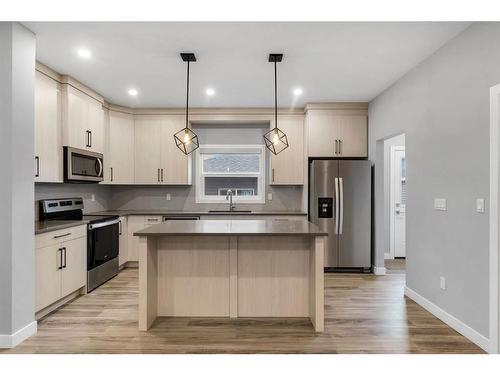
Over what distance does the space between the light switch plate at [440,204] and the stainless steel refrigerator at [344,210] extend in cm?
173

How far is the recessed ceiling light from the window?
2.73 meters

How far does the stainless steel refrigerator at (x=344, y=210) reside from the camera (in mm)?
5004

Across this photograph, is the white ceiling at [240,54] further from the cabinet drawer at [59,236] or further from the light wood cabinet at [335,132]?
the cabinet drawer at [59,236]

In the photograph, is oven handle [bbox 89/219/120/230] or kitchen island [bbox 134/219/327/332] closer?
kitchen island [bbox 134/219/327/332]

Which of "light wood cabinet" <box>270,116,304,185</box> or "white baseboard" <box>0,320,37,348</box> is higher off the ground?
"light wood cabinet" <box>270,116,304,185</box>

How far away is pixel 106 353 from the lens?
2.56 m

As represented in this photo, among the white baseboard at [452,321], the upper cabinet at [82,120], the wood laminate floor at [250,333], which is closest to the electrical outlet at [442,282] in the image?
the white baseboard at [452,321]

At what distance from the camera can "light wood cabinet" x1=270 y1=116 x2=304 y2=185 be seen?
5488 mm

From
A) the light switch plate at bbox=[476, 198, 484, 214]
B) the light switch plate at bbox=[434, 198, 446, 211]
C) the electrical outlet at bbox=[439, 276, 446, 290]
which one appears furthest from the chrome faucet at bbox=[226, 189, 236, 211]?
the light switch plate at bbox=[476, 198, 484, 214]

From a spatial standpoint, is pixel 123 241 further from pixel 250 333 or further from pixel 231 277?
pixel 250 333

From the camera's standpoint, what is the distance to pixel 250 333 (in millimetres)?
2898

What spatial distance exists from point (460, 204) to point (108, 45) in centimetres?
343

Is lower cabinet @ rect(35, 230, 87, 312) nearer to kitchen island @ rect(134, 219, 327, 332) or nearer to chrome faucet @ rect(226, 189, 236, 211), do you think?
kitchen island @ rect(134, 219, 327, 332)

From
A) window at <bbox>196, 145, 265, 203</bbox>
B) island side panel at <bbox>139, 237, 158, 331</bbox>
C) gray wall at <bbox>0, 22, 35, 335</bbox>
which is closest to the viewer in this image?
gray wall at <bbox>0, 22, 35, 335</bbox>
